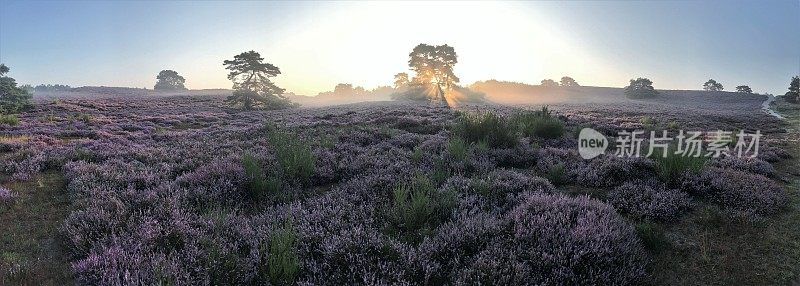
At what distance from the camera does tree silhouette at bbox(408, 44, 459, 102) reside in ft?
211

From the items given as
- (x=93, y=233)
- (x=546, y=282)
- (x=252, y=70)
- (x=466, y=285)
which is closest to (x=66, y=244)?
(x=93, y=233)

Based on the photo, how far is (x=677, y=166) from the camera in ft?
22.9

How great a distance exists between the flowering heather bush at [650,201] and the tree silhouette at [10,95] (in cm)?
3558

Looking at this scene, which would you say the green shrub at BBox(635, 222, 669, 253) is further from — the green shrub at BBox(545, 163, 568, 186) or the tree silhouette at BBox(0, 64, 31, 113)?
the tree silhouette at BBox(0, 64, 31, 113)

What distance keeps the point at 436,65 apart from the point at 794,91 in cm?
4983

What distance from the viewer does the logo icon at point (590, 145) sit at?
9774 mm

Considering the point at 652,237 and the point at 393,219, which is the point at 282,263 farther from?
the point at 652,237

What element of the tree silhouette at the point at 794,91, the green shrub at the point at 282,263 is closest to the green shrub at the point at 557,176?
the green shrub at the point at 282,263

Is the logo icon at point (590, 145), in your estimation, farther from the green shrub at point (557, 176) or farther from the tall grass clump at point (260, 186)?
the tall grass clump at point (260, 186)

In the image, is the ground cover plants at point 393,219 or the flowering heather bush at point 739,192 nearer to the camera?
the ground cover plants at point 393,219

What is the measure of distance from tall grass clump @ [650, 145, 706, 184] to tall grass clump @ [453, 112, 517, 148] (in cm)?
361

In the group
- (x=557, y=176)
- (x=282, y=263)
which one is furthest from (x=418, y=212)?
(x=557, y=176)

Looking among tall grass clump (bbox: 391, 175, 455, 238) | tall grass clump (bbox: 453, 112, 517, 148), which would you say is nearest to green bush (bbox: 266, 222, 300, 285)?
tall grass clump (bbox: 391, 175, 455, 238)

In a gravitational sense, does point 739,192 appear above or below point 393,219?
above
